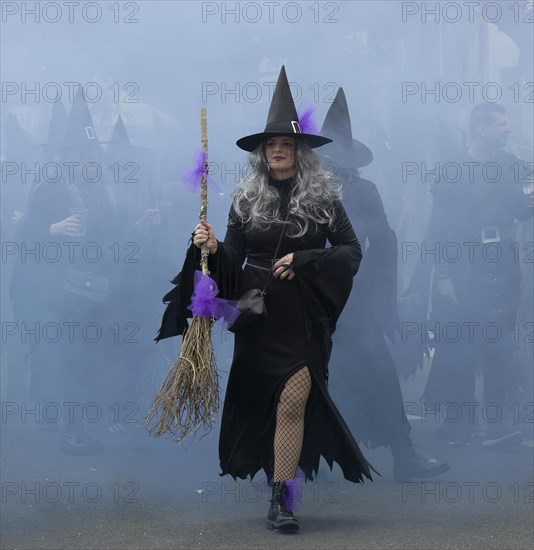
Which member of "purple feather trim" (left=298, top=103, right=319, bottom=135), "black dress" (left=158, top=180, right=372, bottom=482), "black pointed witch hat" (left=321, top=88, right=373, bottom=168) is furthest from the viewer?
"black pointed witch hat" (left=321, top=88, right=373, bottom=168)

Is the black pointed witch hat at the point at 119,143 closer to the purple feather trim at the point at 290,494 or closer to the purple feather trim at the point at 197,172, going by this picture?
the purple feather trim at the point at 197,172

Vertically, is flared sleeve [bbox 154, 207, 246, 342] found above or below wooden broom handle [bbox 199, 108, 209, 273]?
below

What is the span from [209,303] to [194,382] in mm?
361

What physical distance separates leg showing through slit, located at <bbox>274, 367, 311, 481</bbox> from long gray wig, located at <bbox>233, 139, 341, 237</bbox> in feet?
2.31

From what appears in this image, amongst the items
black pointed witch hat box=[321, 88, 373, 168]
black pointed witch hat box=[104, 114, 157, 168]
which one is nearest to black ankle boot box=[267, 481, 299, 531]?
black pointed witch hat box=[321, 88, 373, 168]

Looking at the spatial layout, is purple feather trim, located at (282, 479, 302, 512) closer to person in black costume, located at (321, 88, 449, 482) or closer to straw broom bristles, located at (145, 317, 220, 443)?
straw broom bristles, located at (145, 317, 220, 443)

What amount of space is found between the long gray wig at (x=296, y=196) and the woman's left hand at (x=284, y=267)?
0.13m

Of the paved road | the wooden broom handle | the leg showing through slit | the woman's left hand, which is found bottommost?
the paved road

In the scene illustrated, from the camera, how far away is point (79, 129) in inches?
221

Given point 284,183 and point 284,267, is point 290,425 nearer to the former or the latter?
point 284,267

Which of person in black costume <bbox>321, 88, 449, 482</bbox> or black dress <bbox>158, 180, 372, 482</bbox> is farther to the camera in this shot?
person in black costume <bbox>321, 88, 449, 482</bbox>

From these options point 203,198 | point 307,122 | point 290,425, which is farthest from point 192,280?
point 307,122

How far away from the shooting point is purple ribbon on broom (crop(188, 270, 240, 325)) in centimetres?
471

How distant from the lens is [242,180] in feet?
16.8
